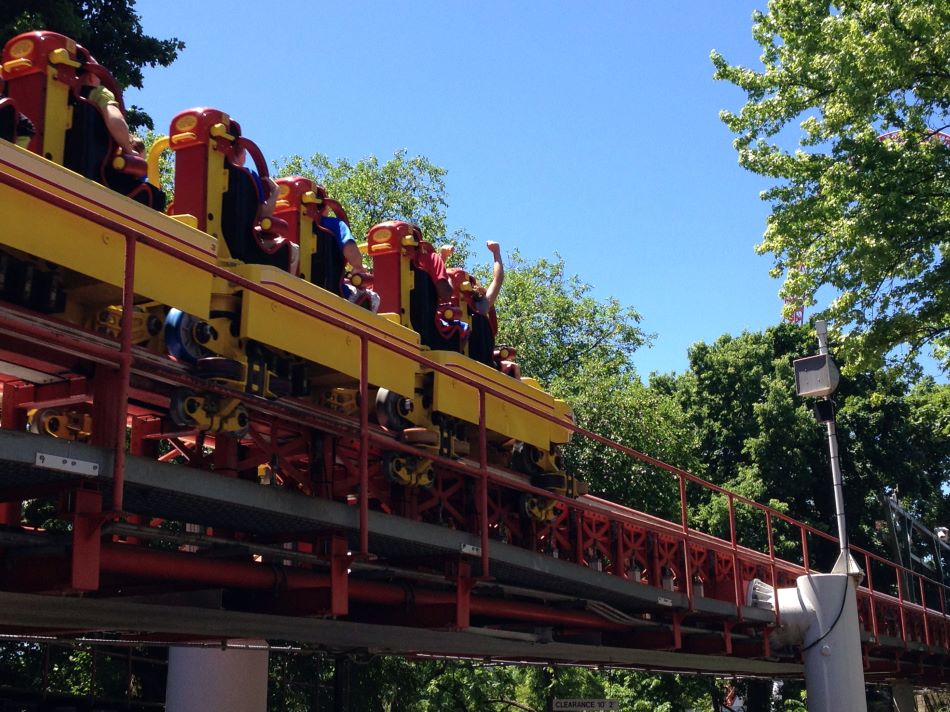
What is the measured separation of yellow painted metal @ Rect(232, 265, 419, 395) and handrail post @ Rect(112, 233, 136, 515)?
1.37 m

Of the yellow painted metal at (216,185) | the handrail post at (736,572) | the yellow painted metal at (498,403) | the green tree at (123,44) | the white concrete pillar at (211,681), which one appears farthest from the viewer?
the green tree at (123,44)

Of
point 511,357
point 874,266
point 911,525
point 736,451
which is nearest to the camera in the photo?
point 511,357

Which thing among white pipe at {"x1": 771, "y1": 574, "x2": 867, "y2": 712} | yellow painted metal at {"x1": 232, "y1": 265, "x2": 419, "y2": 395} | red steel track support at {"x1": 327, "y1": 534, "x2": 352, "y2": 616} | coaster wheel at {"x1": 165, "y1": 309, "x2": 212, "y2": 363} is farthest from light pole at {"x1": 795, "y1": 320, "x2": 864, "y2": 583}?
coaster wheel at {"x1": 165, "y1": 309, "x2": 212, "y2": 363}

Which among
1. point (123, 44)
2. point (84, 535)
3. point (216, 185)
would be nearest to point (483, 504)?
point (216, 185)

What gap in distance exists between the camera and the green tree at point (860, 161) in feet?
54.2

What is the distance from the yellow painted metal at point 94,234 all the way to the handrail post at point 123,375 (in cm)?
33

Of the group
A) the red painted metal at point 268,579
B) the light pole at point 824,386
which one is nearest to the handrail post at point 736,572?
the light pole at point 824,386

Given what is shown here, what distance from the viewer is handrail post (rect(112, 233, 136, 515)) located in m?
5.80

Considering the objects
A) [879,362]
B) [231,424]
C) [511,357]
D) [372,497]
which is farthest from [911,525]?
[231,424]

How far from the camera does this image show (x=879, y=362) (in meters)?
18.6

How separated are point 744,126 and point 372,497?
12512mm

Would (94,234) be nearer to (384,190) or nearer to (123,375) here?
(123,375)

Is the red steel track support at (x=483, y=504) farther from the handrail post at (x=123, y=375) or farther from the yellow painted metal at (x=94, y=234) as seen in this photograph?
the handrail post at (x=123, y=375)

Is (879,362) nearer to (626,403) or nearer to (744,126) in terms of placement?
(744,126)
